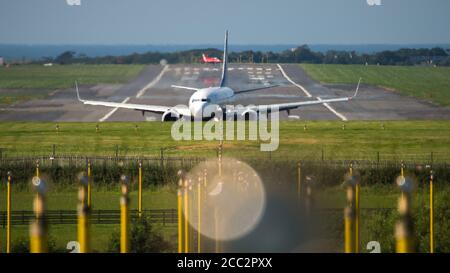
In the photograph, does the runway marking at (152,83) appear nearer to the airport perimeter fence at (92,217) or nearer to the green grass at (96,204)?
the green grass at (96,204)

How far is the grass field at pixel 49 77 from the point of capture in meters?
121

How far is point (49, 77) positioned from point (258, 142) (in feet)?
293

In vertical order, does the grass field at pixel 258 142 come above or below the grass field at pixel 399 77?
below

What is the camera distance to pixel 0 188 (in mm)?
50031

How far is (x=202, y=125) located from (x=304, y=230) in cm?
4910

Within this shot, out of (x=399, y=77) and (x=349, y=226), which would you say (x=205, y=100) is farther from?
(x=399, y=77)

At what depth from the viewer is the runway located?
9228 cm

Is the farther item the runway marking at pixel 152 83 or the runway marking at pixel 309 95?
the runway marking at pixel 152 83

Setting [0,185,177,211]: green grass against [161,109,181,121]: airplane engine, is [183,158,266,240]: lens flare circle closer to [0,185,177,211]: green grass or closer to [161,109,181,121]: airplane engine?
[0,185,177,211]: green grass

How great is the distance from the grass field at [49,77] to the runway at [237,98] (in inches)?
123

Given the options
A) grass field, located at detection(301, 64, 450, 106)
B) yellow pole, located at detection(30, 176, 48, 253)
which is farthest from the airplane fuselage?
yellow pole, located at detection(30, 176, 48, 253)

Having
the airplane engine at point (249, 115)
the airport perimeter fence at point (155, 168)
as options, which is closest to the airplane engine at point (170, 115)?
the airplane engine at point (249, 115)

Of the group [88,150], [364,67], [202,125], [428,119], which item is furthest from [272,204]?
[364,67]
